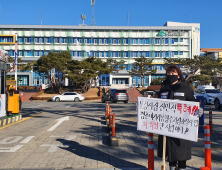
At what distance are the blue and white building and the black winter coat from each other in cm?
6625

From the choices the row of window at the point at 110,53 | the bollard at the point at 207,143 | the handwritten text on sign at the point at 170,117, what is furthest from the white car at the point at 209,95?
the row of window at the point at 110,53

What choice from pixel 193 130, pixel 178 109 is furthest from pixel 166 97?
pixel 193 130

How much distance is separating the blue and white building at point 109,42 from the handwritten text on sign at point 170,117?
217 feet

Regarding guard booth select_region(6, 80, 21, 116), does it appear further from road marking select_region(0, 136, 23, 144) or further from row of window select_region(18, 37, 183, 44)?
row of window select_region(18, 37, 183, 44)

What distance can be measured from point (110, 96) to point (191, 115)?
A: 2581cm

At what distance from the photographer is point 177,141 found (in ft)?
13.5

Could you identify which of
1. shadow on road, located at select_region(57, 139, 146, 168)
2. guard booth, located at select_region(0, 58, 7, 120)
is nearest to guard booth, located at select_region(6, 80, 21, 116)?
guard booth, located at select_region(0, 58, 7, 120)

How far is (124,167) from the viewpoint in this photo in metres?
5.39

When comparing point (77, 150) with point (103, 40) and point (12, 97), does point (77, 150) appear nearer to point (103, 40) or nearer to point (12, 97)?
point (12, 97)

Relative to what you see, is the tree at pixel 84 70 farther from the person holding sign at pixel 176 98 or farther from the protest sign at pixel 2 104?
the person holding sign at pixel 176 98

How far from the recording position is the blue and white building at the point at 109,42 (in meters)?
71.4

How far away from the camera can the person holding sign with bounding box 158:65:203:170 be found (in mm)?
4086

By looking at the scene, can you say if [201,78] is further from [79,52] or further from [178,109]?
[178,109]

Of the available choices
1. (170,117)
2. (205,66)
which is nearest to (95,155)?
(170,117)
